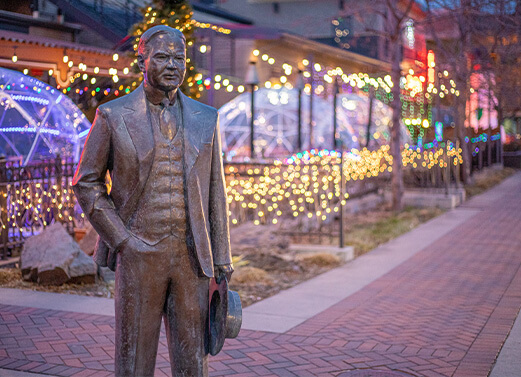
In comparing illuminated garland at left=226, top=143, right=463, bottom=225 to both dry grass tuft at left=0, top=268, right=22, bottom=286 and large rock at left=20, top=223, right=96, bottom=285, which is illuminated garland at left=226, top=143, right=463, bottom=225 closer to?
large rock at left=20, top=223, right=96, bottom=285

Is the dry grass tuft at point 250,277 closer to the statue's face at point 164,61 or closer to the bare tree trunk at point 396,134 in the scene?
the statue's face at point 164,61

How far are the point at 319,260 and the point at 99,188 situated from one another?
7.11 metres

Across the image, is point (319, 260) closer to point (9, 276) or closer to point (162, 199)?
point (9, 276)

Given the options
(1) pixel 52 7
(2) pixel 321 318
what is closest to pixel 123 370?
(2) pixel 321 318

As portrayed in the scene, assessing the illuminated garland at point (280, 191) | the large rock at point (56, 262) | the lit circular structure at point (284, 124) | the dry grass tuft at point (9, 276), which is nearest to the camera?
the large rock at point (56, 262)

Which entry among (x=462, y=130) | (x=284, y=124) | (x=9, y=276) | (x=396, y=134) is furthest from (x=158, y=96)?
(x=462, y=130)

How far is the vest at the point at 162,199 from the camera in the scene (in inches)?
146

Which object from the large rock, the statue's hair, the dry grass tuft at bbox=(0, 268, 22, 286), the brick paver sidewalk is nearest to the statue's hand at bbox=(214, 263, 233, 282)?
the statue's hair

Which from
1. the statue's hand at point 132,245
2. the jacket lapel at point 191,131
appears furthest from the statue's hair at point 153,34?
the statue's hand at point 132,245

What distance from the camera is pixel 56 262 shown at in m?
8.60

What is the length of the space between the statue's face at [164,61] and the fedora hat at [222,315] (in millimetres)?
1097

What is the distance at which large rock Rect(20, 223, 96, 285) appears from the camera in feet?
28.0

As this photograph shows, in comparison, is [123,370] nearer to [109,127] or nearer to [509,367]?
[109,127]

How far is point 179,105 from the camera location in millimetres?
3871
